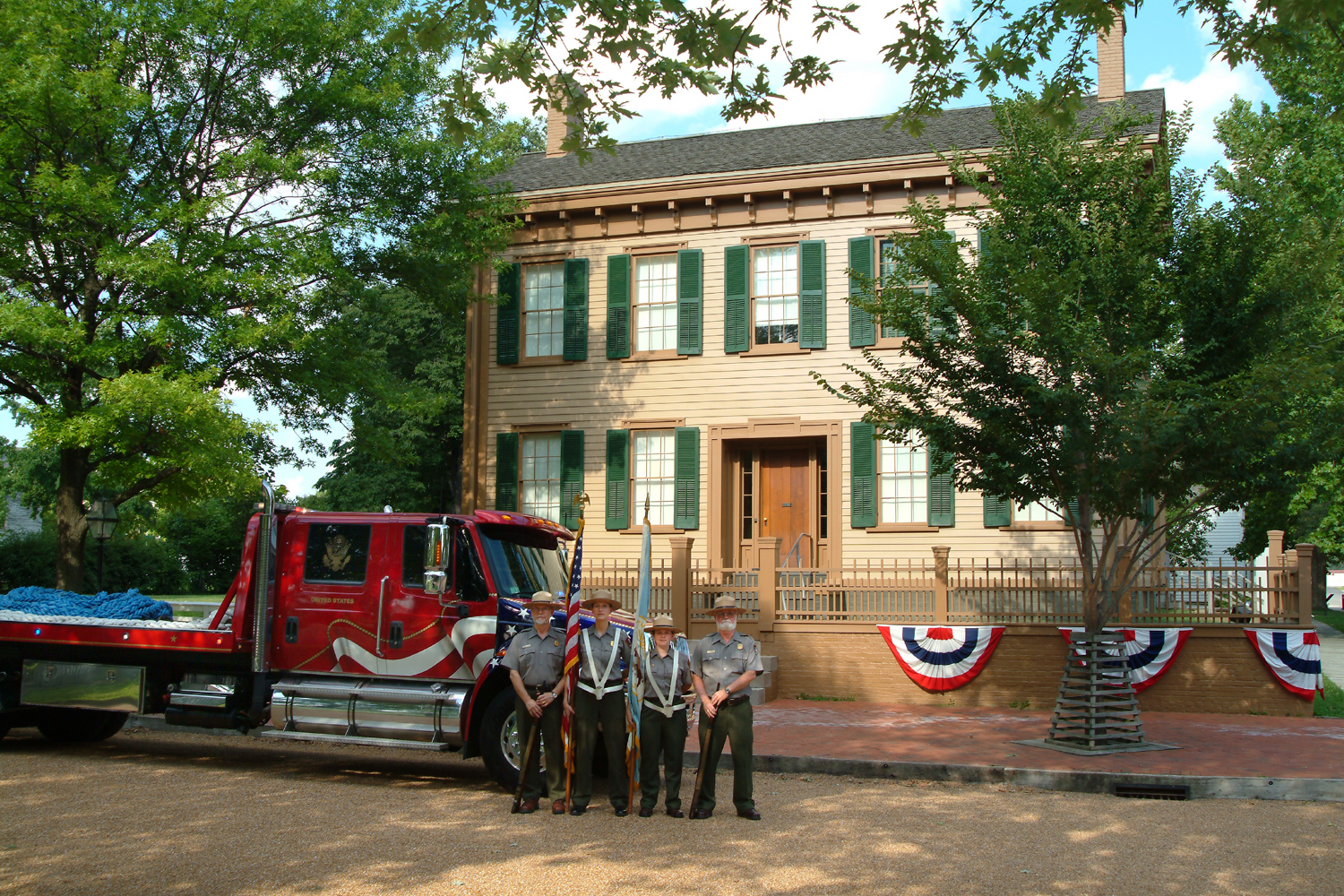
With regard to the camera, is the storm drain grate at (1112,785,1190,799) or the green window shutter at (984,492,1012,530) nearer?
the storm drain grate at (1112,785,1190,799)

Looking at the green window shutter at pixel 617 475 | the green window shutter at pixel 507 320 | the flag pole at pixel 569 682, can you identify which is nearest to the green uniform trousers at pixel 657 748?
the flag pole at pixel 569 682

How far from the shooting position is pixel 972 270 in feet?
37.9

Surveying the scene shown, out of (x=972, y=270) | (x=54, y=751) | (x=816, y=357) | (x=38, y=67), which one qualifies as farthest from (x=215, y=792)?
(x=816, y=357)

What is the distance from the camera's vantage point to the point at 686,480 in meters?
18.6

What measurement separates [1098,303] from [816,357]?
7493 millimetres

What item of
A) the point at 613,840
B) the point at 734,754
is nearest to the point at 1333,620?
the point at 734,754

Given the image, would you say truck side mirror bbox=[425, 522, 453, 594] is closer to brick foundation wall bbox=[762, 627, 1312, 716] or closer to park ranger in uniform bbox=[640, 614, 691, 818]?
park ranger in uniform bbox=[640, 614, 691, 818]

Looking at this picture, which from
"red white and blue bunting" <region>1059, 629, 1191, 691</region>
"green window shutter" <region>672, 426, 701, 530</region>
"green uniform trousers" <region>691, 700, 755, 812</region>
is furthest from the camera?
"green window shutter" <region>672, 426, 701, 530</region>

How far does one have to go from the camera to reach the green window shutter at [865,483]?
58.0ft

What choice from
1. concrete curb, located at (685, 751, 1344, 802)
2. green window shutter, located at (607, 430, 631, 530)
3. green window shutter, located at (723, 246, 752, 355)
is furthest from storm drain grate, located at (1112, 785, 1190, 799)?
green window shutter, located at (607, 430, 631, 530)

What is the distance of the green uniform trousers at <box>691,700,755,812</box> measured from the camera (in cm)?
799

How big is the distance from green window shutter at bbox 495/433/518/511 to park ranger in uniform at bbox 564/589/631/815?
11.5m

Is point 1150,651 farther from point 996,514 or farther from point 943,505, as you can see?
point 943,505

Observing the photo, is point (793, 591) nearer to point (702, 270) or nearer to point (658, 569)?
point (658, 569)
